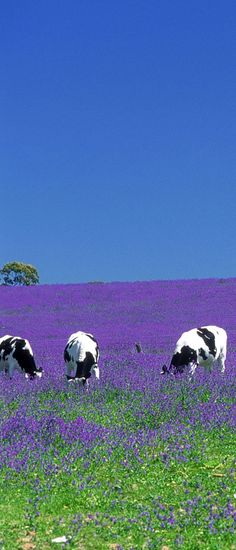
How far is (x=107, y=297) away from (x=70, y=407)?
980 inches

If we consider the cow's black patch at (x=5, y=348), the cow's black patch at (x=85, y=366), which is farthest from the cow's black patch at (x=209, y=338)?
the cow's black patch at (x=5, y=348)

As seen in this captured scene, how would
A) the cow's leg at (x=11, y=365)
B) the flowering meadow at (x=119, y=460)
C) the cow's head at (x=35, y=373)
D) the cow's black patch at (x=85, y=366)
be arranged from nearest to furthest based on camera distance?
the flowering meadow at (x=119, y=460) → the cow's black patch at (x=85, y=366) → the cow's head at (x=35, y=373) → the cow's leg at (x=11, y=365)

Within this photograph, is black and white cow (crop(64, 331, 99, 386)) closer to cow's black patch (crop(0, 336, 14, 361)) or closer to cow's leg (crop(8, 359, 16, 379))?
cow's leg (crop(8, 359, 16, 379))

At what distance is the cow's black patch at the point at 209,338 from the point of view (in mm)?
15376

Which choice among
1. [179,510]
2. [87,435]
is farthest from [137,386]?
[179,510]

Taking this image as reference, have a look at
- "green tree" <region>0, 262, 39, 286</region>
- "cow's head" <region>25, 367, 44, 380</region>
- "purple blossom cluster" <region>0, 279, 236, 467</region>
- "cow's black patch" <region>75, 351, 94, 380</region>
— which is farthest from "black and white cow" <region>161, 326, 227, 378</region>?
"green tree" <region>0, 262, 39, 286</region>

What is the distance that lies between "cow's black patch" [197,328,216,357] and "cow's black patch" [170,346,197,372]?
619 mm

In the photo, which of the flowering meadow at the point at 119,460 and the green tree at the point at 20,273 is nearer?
the flowering meadow at the point at 119,460

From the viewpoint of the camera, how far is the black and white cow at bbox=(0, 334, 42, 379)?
16328 mm

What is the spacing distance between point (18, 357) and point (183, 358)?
4.29 metres

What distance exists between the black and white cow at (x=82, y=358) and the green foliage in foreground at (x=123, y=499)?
197 inches

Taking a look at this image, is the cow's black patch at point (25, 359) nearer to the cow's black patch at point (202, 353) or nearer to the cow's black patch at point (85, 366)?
the cow's black patch at point (85, 366)

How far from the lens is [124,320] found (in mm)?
28969

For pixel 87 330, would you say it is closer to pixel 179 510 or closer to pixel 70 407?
pixel 70 407
